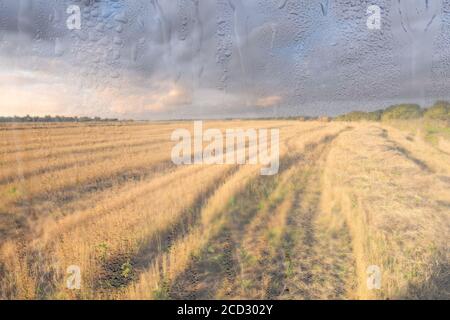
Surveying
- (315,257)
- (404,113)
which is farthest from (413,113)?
(315,257)

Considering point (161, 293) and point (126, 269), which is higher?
point (126, 269)

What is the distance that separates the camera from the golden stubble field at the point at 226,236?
4.32 metres

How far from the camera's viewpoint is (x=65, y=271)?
14.8 feet

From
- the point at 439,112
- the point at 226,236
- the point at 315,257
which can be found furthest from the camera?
the point at 439,112

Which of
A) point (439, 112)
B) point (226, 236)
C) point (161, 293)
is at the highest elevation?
point (439, 112)

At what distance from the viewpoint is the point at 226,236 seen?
5.76 m

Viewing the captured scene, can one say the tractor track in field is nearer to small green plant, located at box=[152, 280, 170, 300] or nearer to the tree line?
small green plant, located at box=[152, 280, 170, 300]

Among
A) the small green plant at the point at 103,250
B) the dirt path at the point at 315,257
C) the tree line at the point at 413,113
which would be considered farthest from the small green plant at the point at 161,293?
the tree line at the point at 413,113

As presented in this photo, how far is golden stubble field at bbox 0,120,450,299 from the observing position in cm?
432

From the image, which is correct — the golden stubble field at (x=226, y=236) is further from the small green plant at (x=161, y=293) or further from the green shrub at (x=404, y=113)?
the green shrub at (x=404, y=113)

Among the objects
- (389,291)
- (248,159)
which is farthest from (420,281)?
(248,159)

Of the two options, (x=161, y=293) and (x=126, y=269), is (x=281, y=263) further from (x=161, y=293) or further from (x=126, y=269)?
(x=126, y=269)

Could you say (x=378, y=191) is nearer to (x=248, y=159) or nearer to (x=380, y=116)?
(x=248, y=159)
